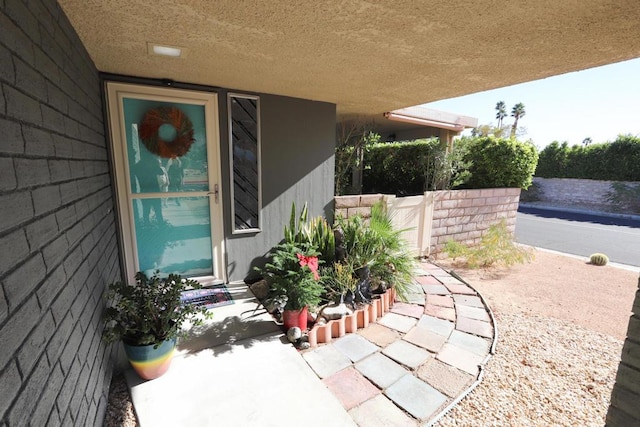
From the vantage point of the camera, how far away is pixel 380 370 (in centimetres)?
220

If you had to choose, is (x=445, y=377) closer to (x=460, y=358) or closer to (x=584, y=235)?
(x=460, y=358)

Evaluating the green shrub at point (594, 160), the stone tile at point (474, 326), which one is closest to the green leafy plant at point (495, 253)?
the stone tile at point (474, 326)

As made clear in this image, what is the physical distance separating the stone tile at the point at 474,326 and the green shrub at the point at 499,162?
3.80 m

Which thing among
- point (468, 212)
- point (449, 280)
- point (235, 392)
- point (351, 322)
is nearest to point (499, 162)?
point (468, 212)

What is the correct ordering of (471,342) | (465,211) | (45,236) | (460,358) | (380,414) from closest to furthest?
(45,236), (380,414), (460,358), (471,342), (465,211)

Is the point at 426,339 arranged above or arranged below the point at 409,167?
below

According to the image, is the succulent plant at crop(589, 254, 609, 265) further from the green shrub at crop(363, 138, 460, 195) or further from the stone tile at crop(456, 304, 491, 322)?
the stone tile at crop(456, 304, 491, 322)

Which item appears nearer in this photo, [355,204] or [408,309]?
[408,309]

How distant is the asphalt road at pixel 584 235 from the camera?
611 cm

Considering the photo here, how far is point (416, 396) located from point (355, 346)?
656 millimetres

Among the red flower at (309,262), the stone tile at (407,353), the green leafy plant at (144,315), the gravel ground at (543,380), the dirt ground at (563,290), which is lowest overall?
the dirt ground at (563,290)

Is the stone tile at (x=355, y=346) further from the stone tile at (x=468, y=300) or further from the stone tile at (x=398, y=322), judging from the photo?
the stone tile at (x=468, y=300)

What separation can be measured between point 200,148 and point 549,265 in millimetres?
6026

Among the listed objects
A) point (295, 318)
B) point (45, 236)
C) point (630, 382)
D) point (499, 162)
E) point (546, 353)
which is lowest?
point (546, 353)
